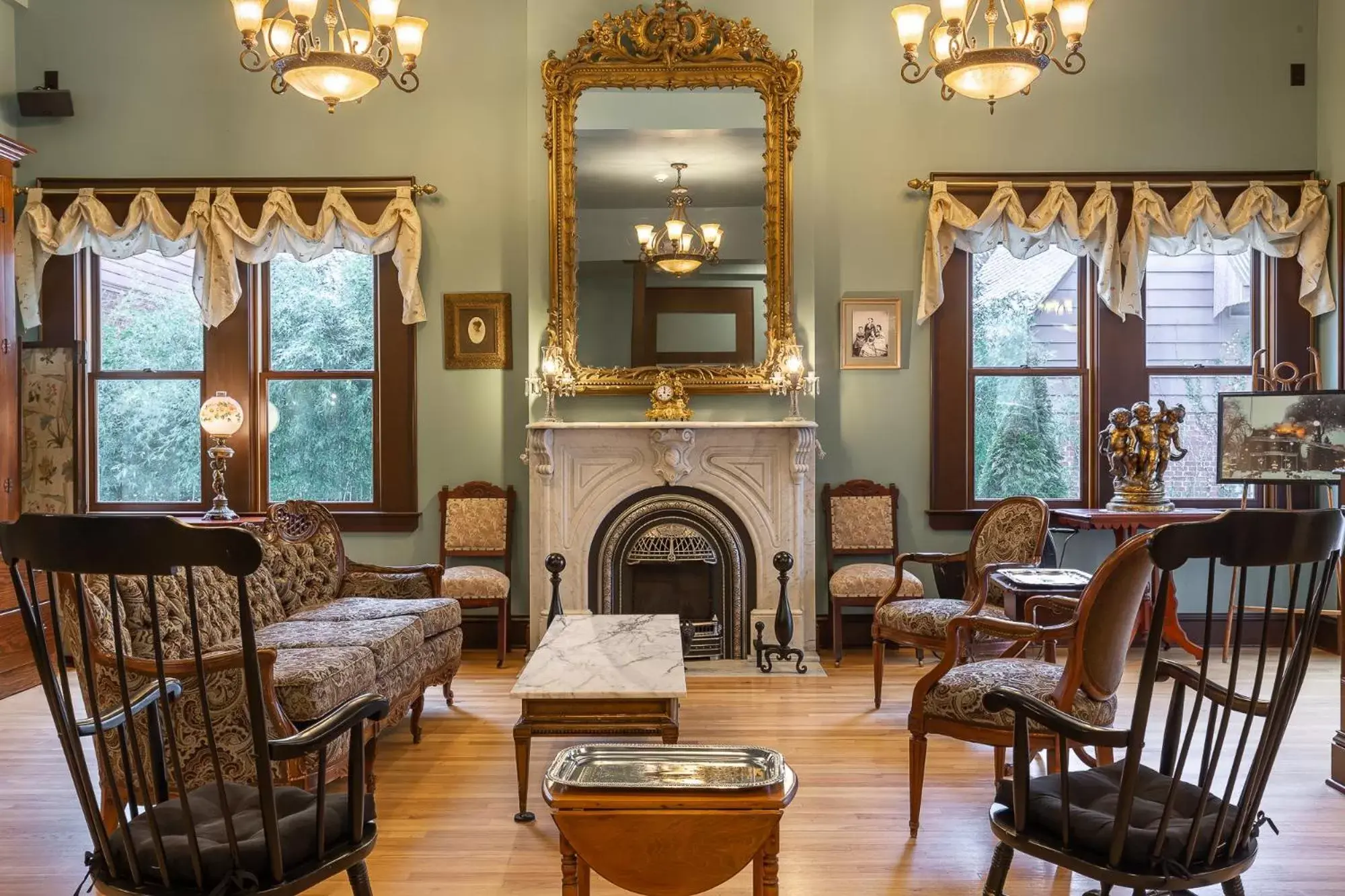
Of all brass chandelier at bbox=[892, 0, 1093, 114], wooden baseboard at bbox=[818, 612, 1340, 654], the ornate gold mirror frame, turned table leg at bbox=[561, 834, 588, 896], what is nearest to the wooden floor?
turned table leg at bbox=[561, 834, 588, 896]

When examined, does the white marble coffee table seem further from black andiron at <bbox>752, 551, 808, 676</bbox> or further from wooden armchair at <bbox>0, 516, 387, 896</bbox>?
black andiron at <bbox>752, 551, 808, 676</bbox>

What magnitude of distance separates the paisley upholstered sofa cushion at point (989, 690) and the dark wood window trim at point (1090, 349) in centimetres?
300

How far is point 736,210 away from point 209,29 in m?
3.44

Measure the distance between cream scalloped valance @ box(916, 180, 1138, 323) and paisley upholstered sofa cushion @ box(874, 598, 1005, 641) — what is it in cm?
206

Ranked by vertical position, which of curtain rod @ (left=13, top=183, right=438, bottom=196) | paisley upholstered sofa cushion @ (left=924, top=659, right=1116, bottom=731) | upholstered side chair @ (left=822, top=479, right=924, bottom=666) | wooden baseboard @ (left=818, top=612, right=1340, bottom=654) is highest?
curtain rod @ (left=13, top=183, right=438, bottom=196)

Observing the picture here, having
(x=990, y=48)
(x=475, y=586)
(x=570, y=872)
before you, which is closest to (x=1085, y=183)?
(x=990, y=48)

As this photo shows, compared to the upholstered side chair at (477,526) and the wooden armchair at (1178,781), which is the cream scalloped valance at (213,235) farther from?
the wooden armchair at (1178,781)

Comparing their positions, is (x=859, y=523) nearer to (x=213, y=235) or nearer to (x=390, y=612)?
(x=390, y=612)

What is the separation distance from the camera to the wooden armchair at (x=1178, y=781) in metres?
1.91

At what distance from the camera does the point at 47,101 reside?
6.20 meters

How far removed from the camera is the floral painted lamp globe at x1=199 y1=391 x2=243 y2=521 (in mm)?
5906

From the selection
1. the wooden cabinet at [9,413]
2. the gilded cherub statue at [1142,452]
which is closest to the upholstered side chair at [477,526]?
the wooden cabinet at [9,413]

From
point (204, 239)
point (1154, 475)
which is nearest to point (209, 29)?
point (204, 239)

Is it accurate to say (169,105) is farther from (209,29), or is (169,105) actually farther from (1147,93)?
(1147,93)
